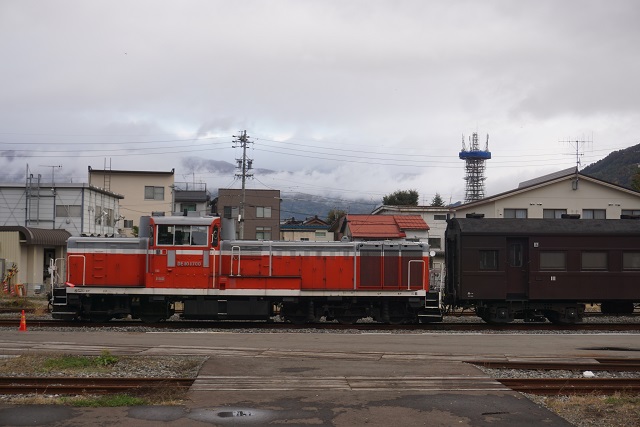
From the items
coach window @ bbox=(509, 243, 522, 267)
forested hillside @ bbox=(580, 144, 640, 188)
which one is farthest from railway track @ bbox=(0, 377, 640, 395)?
forested hillside @ bbox=(580, 144, 640, 188)

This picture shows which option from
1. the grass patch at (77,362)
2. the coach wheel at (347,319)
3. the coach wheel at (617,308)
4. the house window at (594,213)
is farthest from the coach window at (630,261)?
the house window at (594,213)

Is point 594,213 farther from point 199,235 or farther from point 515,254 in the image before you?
point 199,235

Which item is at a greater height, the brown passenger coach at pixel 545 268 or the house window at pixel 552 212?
the house window at pixel 552 212

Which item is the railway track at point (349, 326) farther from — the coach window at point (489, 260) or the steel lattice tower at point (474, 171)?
the steel lattice tower at point (474, 171)

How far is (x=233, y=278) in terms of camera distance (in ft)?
71.9

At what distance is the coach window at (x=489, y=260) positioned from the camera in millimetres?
22797

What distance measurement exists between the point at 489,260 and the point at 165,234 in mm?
11825

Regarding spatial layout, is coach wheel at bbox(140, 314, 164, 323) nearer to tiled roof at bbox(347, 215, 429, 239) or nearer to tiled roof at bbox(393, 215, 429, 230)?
tiled roof at bbox(347, 215, 429, 239)

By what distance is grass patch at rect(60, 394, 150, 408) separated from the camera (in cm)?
1058

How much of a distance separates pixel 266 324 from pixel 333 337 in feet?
14.2

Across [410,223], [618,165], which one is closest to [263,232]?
[410,223]

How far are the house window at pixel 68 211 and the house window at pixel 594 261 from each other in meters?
38.5

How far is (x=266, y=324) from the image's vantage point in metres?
22.7

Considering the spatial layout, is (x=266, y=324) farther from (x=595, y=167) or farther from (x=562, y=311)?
(x=595, y=167)
